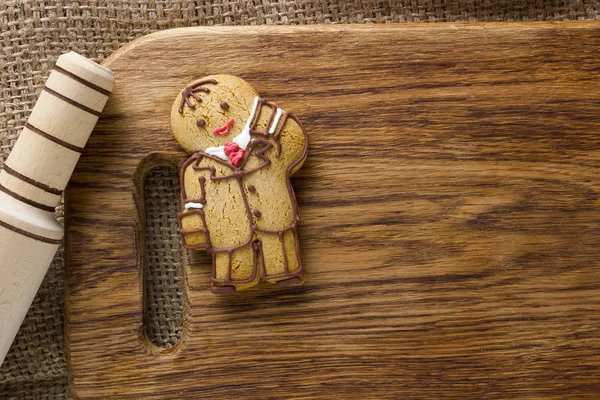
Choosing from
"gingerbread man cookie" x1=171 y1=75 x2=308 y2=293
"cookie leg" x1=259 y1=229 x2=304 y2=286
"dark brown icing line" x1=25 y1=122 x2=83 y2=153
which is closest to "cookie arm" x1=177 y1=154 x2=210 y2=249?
"gingerbread man cookie" x1=171 y1=75 x2=308 y2=293

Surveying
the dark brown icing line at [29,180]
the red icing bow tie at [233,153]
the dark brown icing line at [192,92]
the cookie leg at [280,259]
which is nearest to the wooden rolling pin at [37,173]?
the dark brown icing line at [29,180]

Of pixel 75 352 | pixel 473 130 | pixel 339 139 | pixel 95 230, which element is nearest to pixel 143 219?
pixel 95 230

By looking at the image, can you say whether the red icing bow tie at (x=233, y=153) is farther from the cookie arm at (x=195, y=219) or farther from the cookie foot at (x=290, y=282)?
the cookie foot at (x=290, y=282)

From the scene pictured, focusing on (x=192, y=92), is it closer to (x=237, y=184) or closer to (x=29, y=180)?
(x=237, y=184)

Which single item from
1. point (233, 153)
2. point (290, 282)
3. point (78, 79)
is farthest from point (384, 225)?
point (78, 79)

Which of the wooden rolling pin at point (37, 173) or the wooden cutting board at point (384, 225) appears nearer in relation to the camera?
the wooden rolling pin at point (37, 173)

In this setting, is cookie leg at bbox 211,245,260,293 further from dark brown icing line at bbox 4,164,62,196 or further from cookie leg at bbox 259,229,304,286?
dark brown icing line at bbox 4,164,62,196
